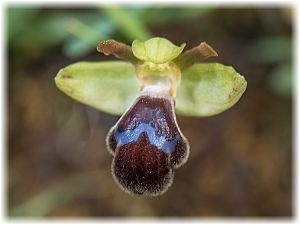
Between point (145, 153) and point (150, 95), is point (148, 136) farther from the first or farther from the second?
point (150, 95)

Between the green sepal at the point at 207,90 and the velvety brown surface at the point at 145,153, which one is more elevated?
the green sepal at the point at 207,90

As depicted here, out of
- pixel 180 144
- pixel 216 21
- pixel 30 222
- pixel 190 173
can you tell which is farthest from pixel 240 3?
pixel 180 144

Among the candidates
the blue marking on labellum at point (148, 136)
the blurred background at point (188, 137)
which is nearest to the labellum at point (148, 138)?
the blue marking on labellum at point (148, 136)

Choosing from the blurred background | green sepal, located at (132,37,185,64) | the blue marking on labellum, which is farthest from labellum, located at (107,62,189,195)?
the blurred background

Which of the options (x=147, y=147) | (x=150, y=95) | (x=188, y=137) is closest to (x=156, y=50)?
(x=150, y=95)

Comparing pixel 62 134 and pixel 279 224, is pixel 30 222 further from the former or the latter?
pixel 279 224

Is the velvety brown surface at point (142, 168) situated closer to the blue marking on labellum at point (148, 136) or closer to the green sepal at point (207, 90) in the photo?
the blue marking on labellum at point (148, 136)
